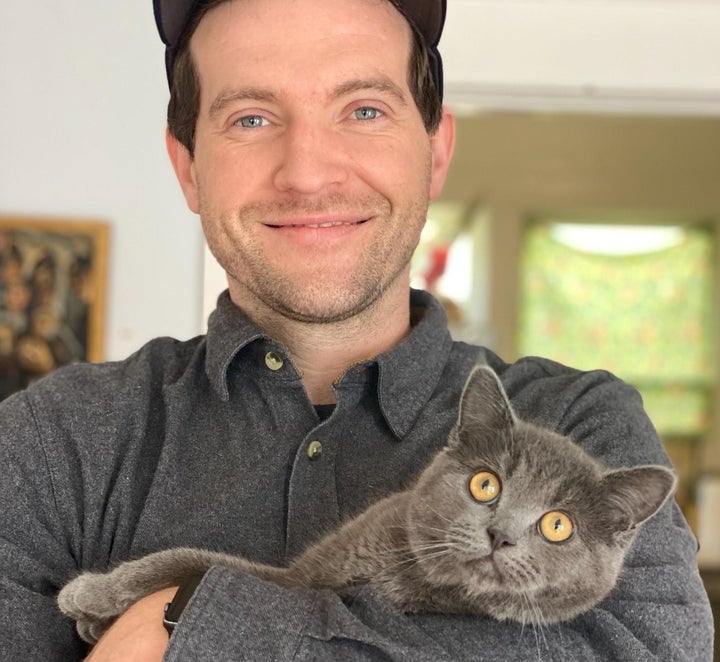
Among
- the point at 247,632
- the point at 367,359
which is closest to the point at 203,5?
the point at 367,359

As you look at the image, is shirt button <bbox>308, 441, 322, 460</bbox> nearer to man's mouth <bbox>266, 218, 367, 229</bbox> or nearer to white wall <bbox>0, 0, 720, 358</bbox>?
man's mouth <bbox>266, 218, 367, 229</bbox>

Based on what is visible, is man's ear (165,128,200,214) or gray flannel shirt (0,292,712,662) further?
man's ear (165,128,200,214)

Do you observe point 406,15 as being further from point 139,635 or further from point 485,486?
point 139,635

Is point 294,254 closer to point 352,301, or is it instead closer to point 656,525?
point 352,301

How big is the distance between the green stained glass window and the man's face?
494 cm

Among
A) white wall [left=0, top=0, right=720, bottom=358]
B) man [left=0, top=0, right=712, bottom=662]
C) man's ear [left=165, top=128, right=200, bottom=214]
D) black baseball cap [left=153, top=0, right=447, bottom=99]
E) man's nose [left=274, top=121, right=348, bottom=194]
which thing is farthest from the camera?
white wall [left=0, top=0, right=720, bottom=358]

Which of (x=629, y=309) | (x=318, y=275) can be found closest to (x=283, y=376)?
(x=318, y=275)

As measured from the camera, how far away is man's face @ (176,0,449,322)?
129cm

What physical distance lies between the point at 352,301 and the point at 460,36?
215 cm

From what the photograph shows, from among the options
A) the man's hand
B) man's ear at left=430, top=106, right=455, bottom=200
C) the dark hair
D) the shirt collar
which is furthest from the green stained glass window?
the man's hand

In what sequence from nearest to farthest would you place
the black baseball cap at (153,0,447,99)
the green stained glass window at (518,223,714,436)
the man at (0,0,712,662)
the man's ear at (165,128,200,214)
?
the man at (0,0,712,662) < the black baseball cap at (153,0,447,99) < the man's ear at (165,128,200,214) < the green stained glass window at (518,223,714,436)

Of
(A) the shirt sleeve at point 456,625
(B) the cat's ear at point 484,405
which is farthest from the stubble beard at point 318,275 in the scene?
(A) the shirt sleeve at point 456,625

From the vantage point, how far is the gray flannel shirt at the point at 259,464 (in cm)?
99

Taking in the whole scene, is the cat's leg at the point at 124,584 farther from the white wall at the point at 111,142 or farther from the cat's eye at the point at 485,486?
the white wall at the point at 111,142
